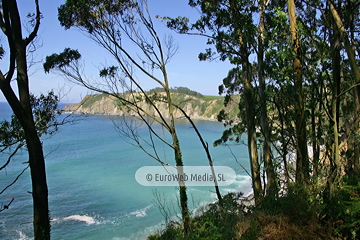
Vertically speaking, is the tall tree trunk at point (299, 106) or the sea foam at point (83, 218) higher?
the tall tree trunk at point (299, 106)

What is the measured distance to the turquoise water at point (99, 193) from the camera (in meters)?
13.4

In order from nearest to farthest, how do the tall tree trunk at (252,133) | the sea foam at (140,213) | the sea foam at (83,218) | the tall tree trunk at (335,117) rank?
the tall tree trunk at (335,117) → the tall tree trunk at (252,133) → the sea foam at (83,218) → the sea foam at (140,213)

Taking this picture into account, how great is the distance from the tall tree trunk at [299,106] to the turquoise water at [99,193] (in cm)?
284

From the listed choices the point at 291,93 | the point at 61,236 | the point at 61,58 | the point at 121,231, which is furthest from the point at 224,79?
the point at 61,236

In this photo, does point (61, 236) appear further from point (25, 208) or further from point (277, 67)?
point (277, 67)

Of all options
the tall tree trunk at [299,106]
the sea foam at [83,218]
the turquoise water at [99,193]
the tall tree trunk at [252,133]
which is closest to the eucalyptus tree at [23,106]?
the turquoise water at [99,193]

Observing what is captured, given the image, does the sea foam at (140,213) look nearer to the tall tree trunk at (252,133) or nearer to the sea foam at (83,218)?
the sea foam at (83,218)

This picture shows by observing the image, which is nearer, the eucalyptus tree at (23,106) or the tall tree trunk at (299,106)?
the tall tree trunk at (299,106)

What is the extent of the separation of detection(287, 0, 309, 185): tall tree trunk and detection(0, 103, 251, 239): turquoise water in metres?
2.84

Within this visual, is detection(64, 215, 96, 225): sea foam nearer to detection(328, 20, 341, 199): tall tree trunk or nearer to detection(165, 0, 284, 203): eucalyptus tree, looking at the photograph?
detection(165, 0, 284, 203): eucalyptus tree

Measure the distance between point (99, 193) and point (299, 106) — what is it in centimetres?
1780

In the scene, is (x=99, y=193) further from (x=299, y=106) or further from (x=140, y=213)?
(x=299, y=106)

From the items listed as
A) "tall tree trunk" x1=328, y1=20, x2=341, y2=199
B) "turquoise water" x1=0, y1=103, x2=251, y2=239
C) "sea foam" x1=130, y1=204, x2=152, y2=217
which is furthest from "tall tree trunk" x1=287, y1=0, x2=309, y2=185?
"sea foam" x1=130, y1=204, x2=152, y2=217

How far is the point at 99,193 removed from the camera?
18984 mm
